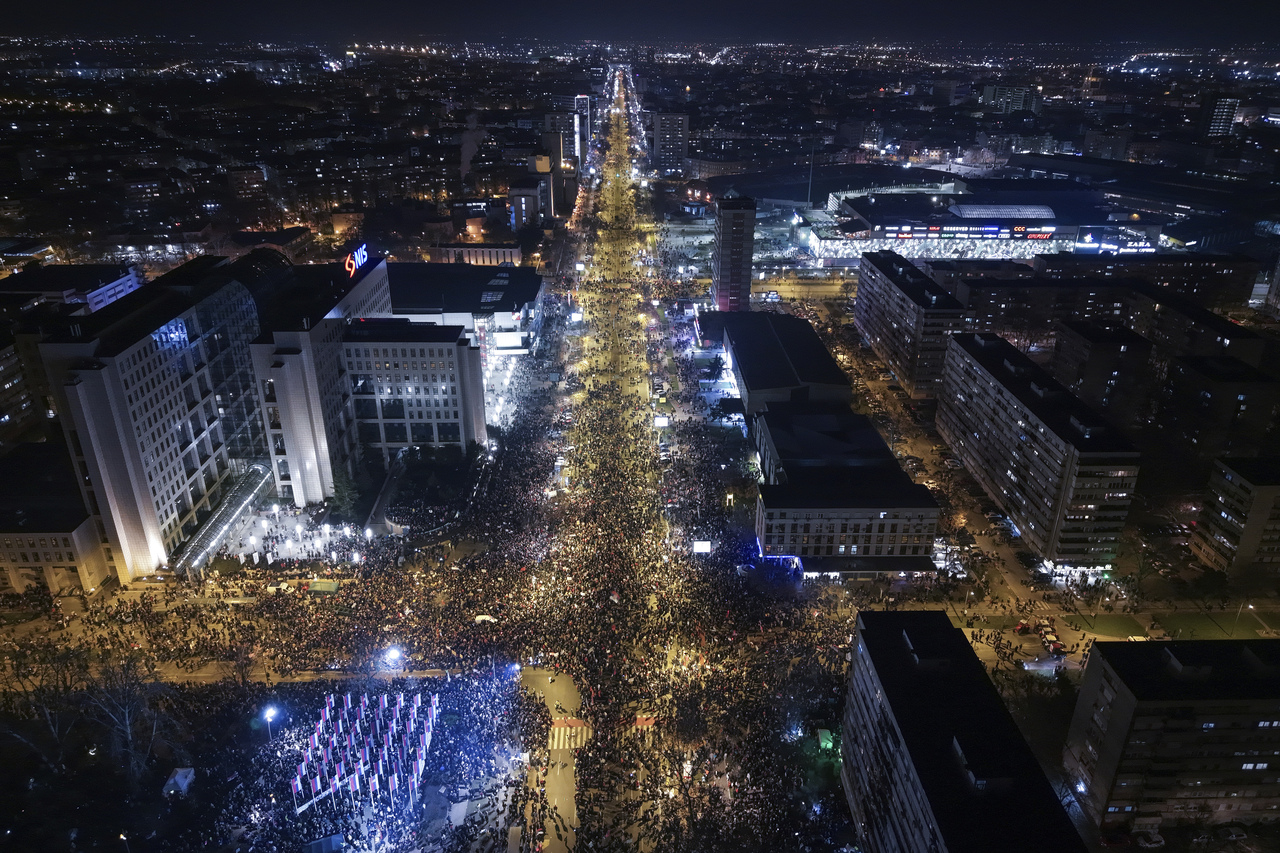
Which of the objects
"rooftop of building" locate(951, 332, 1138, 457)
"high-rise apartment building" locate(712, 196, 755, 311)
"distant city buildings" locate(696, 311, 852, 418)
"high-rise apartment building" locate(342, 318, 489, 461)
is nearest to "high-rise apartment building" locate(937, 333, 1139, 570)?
"rooftop of building" locate(951, 332, 1138, 457)

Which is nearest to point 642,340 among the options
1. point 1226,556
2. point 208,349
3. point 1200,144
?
point 208,349

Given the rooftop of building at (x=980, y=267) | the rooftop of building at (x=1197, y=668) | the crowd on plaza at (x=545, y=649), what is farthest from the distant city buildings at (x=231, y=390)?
the rooftop of building at (x=980, y=267)

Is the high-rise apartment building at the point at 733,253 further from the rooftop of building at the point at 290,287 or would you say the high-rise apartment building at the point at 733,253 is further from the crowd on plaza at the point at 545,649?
the rooftop of building at the point at 290,287

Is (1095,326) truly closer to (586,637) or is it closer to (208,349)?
(586,637)

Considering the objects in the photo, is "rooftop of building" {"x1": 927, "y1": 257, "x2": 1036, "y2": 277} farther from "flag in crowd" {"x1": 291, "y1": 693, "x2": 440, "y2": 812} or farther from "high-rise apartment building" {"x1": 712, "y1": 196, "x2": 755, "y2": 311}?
"flag in crowd" {"x1": 291, "y1": 693, "x2": 440, "y2": 812}

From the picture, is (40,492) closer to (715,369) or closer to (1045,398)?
(715,369)

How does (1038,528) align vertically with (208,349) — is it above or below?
below

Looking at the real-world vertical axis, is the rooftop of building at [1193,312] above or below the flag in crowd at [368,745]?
above
